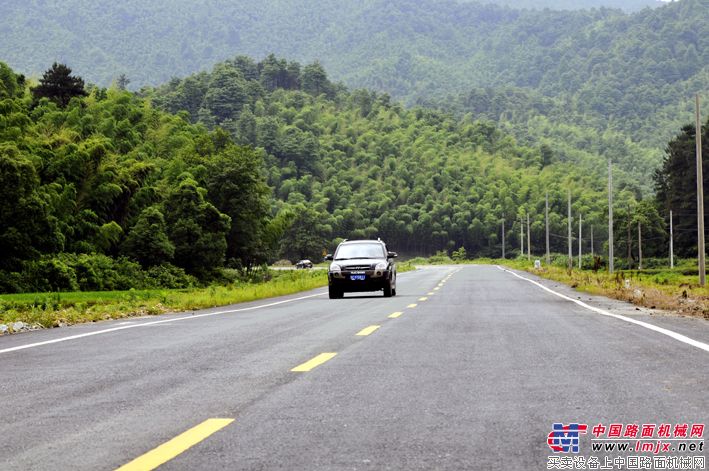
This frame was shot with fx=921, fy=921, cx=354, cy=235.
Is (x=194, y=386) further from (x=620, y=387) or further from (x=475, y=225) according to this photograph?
(x=475, y=225)

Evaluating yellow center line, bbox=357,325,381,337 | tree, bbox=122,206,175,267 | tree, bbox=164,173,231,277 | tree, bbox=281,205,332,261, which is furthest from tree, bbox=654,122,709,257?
yellow center line, bbox=357,325,381,337

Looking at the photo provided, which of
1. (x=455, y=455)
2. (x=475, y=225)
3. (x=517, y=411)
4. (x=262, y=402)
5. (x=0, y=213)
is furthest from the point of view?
(x=475, y=225)

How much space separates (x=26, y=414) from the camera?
7.19 meters

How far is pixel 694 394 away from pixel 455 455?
3.07m

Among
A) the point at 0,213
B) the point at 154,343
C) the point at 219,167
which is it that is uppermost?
the point at 219,167

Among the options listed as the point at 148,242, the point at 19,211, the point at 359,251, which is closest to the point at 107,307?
the point at 359,251

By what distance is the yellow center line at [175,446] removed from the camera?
535 cm

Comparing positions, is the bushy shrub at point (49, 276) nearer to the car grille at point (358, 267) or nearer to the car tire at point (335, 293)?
the car tire at point (335, 293)

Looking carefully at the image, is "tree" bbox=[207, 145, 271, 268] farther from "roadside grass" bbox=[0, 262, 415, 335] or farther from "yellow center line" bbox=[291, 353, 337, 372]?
"yellow center line" bbox=[291, 353, 337, 372]

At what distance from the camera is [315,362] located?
10180 mm

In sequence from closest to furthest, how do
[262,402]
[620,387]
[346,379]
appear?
[262,402]
[620,387]
[346,379]

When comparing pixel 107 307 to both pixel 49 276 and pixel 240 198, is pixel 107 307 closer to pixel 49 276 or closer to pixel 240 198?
pixel 49 276

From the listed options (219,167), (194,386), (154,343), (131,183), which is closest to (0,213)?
(131,183)

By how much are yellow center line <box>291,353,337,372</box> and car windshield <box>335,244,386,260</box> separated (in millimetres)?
19413
